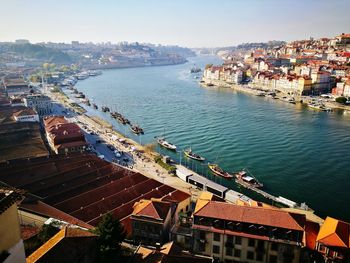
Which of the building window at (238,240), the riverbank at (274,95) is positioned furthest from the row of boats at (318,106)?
the building window at (238,240)

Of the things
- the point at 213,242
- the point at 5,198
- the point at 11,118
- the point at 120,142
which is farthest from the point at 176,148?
the point at 5,198

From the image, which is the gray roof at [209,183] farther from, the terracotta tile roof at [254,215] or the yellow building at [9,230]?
the yellow building at [9,230]

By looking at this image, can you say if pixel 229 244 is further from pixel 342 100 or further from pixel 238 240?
pixel 342 100

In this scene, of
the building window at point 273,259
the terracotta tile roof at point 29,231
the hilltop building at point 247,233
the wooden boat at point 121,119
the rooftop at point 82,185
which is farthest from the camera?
the wooden boat at point 121,119

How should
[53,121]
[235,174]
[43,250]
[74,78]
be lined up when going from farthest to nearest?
[74,78], [53,121], [235,174], [43,250]

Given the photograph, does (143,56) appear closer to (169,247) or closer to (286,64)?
(286,64)

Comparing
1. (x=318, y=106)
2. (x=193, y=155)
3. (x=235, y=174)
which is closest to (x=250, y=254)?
(x=235, y=174)
